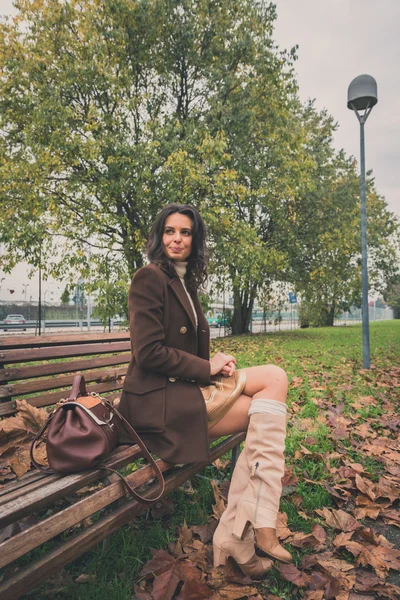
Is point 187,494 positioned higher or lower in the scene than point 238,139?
lower

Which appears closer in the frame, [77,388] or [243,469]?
[77,388]

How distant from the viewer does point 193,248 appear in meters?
2.50

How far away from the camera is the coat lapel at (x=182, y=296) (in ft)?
7.33

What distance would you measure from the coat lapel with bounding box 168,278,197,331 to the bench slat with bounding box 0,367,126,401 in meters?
0.88

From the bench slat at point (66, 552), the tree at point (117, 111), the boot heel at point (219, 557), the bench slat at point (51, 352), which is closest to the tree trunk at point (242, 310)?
the tree at point (117, 111)

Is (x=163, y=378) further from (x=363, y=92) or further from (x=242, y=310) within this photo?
(x=242, y=310)

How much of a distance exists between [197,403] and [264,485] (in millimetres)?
468

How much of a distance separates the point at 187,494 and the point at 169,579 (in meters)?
0.88

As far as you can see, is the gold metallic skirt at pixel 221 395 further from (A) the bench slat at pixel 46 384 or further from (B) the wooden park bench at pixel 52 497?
(A) the bench slat at pixel 46 384

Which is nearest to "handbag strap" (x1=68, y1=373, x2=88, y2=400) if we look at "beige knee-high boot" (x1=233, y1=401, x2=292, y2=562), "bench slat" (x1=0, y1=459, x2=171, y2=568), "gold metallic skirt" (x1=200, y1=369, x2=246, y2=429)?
"bench slat" (x1=0, y1=459, x2=171, y2=568)

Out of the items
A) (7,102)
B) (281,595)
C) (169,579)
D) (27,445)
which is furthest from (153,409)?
(7,102)

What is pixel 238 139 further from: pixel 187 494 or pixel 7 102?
pixel 187 494

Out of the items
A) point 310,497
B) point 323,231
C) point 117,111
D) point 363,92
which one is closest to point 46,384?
point 310,497

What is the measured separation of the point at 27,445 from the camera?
2.96 metres
